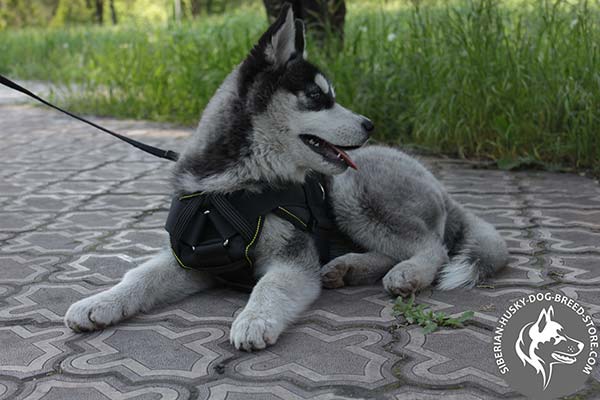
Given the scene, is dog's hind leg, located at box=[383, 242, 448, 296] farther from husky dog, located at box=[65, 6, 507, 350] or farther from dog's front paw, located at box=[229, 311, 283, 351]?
dog's front paw, located at box=[229, 311, 283, 351]

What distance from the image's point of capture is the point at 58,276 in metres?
3.14

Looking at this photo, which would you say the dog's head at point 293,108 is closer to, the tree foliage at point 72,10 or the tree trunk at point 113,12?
the tree foliage at point 72,10

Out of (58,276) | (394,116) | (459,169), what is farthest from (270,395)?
(394,116)

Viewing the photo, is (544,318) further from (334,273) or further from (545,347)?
(334,273)

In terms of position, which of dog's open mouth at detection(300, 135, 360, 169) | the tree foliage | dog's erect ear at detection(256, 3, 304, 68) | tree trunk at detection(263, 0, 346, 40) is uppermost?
the tree foliage

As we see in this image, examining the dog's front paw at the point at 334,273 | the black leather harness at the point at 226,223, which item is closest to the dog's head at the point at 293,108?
the black leather harness at the point at 226,223

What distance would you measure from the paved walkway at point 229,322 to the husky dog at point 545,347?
0.11 m

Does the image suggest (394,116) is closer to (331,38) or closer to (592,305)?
(331,38)

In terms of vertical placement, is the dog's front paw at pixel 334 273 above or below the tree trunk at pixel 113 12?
below

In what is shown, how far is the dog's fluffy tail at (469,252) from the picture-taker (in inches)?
111

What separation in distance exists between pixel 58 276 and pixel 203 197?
916mm

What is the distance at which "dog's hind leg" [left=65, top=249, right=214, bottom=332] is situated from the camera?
2.46 m

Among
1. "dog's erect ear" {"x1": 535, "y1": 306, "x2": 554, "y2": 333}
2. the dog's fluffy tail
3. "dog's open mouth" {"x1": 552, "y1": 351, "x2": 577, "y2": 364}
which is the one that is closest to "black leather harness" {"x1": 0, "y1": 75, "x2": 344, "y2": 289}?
the dog's fluffy tail

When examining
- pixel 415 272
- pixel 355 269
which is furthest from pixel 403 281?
pixel 355 269
